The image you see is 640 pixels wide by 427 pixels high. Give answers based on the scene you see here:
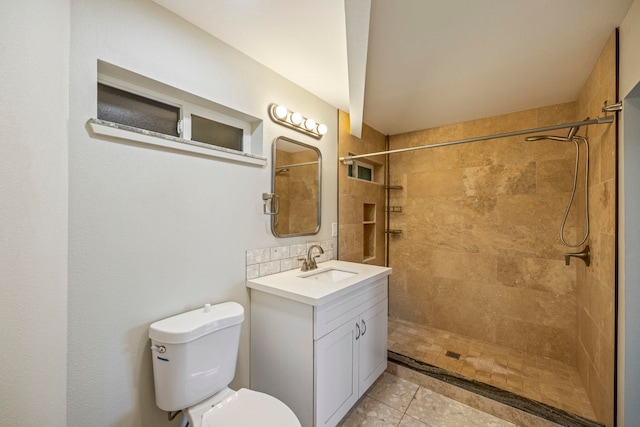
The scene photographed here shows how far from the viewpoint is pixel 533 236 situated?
2.37m

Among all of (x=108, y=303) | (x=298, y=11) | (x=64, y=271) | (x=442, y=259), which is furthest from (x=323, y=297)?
(x=442, y=259)

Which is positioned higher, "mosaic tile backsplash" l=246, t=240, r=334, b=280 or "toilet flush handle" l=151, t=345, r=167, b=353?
"mosaic tile backsplash" l=246, t=240, r=334, b=280

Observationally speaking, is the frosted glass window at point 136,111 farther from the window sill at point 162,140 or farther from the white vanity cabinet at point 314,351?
the white vanity cabinet at point 314,351

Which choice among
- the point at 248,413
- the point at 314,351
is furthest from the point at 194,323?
the point at 314,351

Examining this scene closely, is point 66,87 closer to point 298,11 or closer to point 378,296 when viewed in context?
point 298,11

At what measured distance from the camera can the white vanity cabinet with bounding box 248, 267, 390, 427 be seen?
1366 mm

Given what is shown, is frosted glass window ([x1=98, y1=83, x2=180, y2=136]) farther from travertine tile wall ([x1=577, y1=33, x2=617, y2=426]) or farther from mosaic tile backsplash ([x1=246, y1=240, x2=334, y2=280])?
travertine tile wall ([x1=577, y1=33, x2=617, y2=426])

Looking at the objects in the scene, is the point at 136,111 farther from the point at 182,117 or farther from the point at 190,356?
the point at 190,356

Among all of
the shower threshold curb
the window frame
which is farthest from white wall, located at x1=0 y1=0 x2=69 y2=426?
the shower threshold curb

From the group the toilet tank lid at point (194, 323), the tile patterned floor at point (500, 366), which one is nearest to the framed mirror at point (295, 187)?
the toilet tank lid at point (194, 323)

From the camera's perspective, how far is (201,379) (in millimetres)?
1187

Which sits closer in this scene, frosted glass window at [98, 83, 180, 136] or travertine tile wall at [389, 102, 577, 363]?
frosted glass window at [98, 83, 180, 136]

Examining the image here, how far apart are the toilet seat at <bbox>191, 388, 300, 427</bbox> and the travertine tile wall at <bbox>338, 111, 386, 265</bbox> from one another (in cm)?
144

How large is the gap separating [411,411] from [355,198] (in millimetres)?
1809
